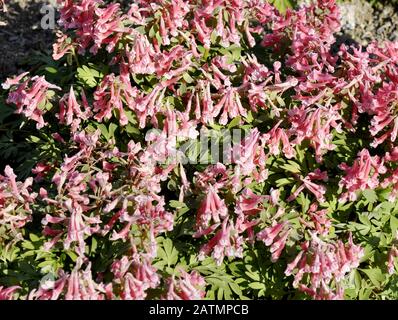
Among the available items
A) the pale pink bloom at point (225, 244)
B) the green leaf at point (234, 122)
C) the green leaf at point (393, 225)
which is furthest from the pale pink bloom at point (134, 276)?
the green leaf at point (393, 225)

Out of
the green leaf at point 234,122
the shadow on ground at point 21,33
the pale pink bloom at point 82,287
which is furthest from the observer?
the shadow on ground at point 21,33

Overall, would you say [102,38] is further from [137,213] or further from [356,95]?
[356,95]

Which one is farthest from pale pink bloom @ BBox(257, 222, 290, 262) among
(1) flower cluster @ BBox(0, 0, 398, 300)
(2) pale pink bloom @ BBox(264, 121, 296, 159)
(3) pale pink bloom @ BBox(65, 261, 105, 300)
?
(3) pale pink bloom @ BBox(65, 261, 105, 300)

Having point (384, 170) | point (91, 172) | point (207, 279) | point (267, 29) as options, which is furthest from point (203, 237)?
point (267, 29)

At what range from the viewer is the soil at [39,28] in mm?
6414

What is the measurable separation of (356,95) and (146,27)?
152 cm

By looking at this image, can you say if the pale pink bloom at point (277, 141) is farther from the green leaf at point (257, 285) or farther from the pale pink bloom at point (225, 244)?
the green leaf at point (257, 285)

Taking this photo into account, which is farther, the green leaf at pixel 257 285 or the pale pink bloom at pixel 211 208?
the green leaf at pixel 257 285

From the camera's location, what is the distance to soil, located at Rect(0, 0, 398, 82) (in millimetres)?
6414

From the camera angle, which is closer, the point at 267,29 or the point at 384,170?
the point at 384,170

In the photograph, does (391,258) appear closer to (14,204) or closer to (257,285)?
(257,285)

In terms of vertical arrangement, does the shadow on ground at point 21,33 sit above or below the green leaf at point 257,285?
above
